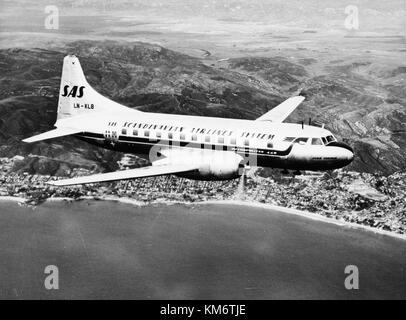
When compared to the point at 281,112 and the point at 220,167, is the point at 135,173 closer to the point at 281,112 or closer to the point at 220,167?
the point at 220,167

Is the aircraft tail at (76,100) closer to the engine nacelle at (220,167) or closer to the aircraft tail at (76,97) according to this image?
the aircraft tail at (76,97)

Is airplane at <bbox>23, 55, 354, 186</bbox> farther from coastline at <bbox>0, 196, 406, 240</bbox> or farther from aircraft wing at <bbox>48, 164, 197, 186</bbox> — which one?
coastline at <bbox>0, 196, 406, 240</bbox>

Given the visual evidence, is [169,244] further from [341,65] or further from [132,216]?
[341,65]

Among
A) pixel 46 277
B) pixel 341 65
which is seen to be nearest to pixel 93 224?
pixel 46 277

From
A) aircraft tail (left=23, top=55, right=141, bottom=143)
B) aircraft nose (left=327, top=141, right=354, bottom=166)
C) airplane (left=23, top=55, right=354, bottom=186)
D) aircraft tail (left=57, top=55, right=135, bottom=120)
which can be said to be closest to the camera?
airplane (left=23, top=55, right=354, bottom=186)

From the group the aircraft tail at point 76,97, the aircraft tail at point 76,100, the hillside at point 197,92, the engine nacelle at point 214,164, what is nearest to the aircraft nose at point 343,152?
the engine nacelle at point 214,164

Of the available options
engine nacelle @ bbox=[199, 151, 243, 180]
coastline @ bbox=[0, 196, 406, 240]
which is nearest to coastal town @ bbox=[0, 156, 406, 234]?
coastline @ bbox=[0, 196, 406, 240]
